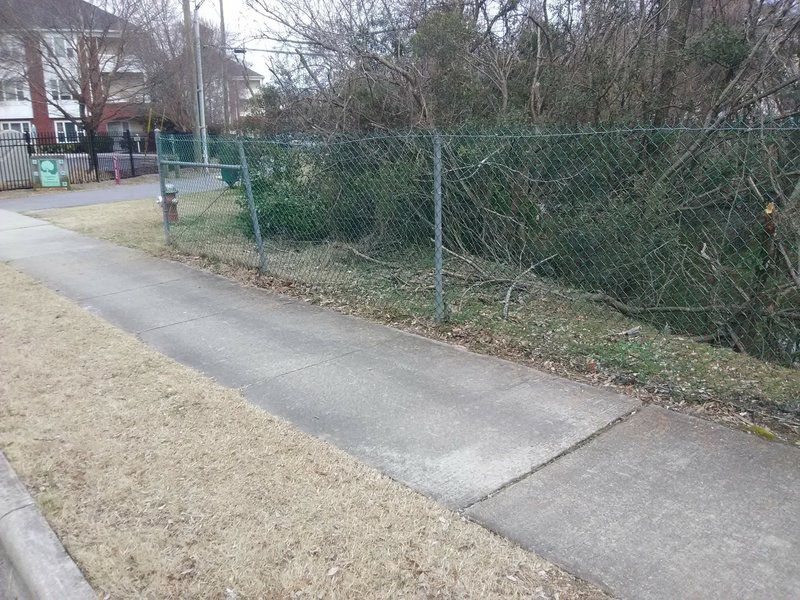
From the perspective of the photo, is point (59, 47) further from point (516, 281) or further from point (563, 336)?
point (563, 336)

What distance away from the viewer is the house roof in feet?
89.5

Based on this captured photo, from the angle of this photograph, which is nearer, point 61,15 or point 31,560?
point 31,560

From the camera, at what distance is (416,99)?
848cm

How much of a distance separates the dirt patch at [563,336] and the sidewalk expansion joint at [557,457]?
39 cm

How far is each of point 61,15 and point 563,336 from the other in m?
29.8

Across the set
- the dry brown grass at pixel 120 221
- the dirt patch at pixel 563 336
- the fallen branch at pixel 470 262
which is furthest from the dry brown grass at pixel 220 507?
the dry brown grass at pixel 120 221

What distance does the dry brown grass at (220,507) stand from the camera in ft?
8.79

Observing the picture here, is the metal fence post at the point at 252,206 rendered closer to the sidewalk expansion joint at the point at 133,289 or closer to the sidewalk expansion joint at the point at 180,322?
the sidewalk expansion joint at the point at 133,289

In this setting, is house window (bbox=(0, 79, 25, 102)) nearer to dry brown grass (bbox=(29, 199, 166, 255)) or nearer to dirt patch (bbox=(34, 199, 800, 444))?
dry brown grass (bbox=(29, 199, 166, 255))

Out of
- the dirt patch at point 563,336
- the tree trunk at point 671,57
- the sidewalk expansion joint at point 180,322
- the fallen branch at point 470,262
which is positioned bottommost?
the sidewalk expansion joint at point 180,322

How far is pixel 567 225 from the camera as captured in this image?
6.32m

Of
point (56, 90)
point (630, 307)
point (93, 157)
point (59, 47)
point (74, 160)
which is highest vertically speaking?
point (59, 47)

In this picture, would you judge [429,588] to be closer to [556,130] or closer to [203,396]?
[203,396]

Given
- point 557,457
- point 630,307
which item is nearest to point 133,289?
point 630,307
